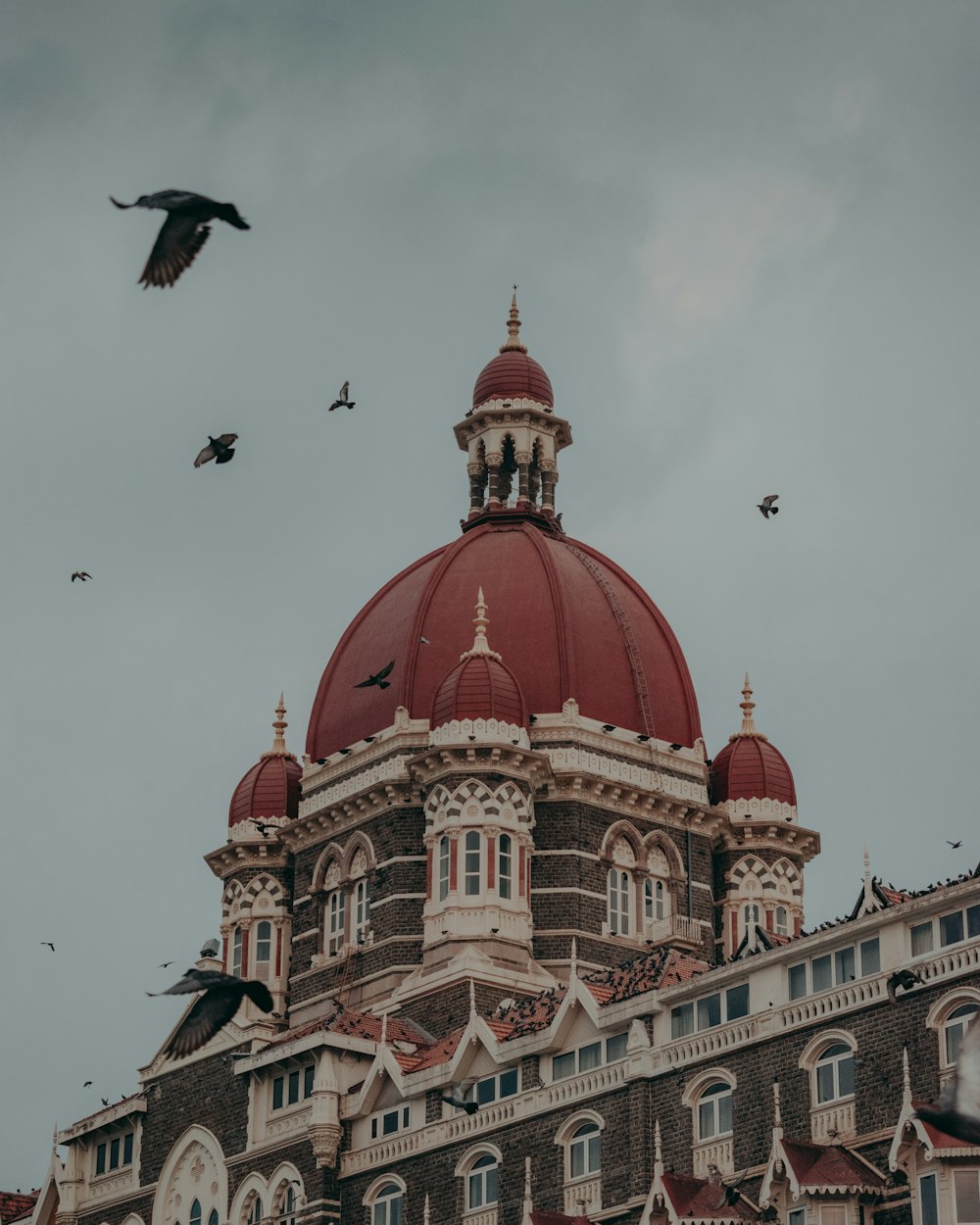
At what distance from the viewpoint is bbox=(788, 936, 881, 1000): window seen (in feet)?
Result: 183

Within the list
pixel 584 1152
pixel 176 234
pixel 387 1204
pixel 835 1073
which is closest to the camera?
pixel 176 234

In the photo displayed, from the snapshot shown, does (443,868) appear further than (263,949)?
No

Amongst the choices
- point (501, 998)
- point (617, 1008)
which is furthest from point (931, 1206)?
point (501, 998)

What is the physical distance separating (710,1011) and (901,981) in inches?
264

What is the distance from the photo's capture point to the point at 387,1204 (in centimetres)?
6569

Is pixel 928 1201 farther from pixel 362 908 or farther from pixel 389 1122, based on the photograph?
pixel 362 908

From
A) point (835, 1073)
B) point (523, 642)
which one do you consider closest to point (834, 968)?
point (835, 1073)

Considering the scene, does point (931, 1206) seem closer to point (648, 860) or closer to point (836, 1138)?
point (836, 1138)

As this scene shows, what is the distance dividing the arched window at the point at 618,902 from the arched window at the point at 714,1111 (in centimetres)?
1759

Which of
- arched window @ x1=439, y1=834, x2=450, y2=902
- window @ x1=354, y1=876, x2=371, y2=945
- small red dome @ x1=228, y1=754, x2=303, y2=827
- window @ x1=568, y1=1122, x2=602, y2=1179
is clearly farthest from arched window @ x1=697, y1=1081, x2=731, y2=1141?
small red dome @ x1=228, y1=754, x2=303, y2=827

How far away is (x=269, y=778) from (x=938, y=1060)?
3376 centimetres

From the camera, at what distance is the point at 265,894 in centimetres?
8162

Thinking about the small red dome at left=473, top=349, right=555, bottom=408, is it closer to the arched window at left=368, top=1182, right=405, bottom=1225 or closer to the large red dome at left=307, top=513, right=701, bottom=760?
the large red dome at left=307, top=513, right=701, bottom=760

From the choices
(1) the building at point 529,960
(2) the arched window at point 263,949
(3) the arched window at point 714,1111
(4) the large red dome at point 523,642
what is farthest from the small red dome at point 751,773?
(3) the arched window at point 714,1111
